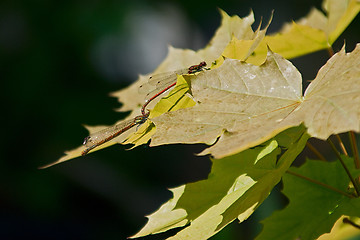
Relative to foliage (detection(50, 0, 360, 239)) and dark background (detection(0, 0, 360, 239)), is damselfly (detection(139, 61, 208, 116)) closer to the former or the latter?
foliage (detection(50, 0, 360, 239))

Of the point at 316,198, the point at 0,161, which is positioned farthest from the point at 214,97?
the point at 0,161

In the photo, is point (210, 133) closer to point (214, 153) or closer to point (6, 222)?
point (214, 153)

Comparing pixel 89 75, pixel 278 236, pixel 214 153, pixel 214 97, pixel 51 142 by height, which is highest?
pixel 89 75

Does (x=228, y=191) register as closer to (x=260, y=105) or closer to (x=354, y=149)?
(x=260, y=105)

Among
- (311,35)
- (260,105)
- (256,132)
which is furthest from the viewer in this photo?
(311,35)

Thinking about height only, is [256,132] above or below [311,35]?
below

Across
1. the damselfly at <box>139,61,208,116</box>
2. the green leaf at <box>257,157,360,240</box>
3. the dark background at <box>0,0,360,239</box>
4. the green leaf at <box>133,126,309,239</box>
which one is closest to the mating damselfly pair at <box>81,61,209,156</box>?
the damselfly at <box>139,61,208,116</box>

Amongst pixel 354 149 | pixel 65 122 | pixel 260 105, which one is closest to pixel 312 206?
pixel 354 149
